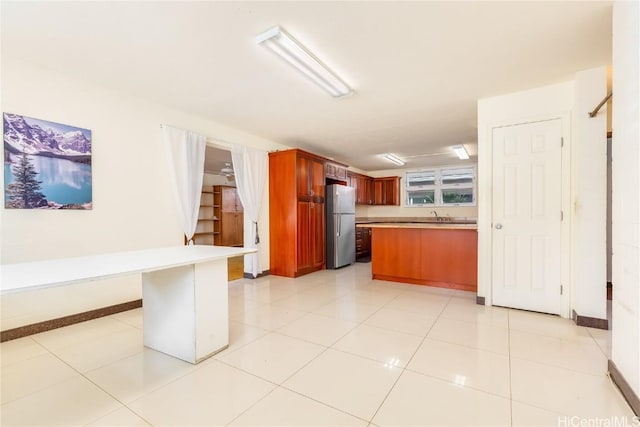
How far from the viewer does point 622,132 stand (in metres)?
1.68

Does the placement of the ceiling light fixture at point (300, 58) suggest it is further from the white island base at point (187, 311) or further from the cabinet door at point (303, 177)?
the cabinet door at point (303, 177)

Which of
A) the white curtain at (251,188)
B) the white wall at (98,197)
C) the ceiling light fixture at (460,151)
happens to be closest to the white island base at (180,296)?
the white wall at (98,197)

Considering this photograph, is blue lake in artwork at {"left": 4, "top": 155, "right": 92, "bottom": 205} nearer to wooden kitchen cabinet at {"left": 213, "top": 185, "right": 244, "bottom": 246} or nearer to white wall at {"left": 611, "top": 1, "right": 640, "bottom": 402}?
white wall at {"left": 611, "top": 1, "right": 640, "bottom": 402}

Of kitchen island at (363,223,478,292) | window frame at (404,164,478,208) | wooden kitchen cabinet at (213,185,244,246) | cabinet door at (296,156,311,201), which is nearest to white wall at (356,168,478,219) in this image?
window frame at (404,164,478,208)

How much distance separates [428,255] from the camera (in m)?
4.16

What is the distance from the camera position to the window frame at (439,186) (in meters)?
7.29

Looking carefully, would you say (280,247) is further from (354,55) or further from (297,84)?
(354,55)

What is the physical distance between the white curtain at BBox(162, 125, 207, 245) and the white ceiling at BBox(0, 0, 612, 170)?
0.40 meters

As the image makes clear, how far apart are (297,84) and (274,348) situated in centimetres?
260

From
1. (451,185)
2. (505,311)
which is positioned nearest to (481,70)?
(505,311)

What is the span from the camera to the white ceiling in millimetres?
1896

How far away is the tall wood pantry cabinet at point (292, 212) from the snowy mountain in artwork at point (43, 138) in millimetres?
2741

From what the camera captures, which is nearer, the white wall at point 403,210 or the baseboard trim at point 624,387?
the baseboard trim at point 624,387

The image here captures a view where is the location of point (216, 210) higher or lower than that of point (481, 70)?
lower
